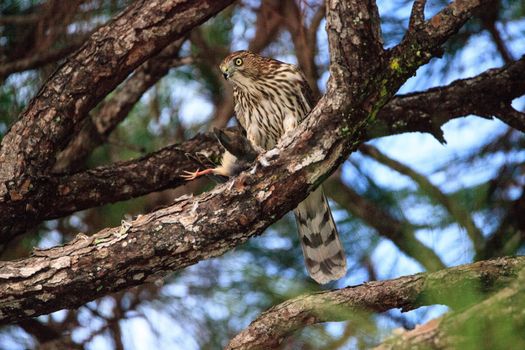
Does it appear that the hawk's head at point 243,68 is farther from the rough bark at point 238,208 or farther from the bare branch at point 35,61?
the rough bark at point 238,208

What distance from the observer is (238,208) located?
10.9 feet

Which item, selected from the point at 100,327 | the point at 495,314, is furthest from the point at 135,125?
the point at 495,314

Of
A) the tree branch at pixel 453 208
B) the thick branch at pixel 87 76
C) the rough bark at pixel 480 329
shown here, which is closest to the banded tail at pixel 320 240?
the tree branch at pixel 453 208

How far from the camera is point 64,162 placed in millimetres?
5020

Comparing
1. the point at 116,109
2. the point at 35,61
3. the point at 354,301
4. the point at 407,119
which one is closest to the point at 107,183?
the point at 116,109

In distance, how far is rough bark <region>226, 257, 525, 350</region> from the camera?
9.63ft

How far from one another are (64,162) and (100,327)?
0.99 metres

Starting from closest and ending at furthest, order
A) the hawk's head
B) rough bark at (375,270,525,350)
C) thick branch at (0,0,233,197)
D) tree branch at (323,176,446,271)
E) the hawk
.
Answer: rough bark at (375,270,525,350), tree branch at (323,176,446,271), thick branch at (0,0,233,197), the hawk, the hawk's head

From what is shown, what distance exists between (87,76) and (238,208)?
1155mm

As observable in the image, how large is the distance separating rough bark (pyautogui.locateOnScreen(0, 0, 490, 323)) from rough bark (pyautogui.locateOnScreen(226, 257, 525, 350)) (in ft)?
1.34

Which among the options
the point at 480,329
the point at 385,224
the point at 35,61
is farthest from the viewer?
the point at 35,61

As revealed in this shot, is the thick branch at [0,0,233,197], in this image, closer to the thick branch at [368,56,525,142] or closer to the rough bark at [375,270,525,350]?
the thick branch at [368,56,525,142]

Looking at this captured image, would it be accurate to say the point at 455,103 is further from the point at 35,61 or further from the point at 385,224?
the point at 35,61

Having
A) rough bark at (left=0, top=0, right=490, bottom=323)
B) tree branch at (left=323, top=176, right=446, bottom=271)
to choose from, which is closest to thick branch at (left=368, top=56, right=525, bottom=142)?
tree branch at (left=323, top=176, right=446, bottom=271)
